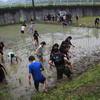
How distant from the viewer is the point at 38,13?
30656 millimetres

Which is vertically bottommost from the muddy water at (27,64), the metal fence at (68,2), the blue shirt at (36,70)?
the muddy water at (27,64)

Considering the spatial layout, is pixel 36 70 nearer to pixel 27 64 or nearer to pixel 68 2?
pixel 27 64

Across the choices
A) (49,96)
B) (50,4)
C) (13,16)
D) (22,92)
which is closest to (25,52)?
(22,92)

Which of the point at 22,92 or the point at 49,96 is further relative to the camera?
the point at 22,92

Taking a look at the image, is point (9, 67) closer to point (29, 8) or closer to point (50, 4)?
point (29, 8)

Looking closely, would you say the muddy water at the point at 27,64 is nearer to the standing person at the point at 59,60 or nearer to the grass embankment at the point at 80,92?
the standing person at the point at 59,60

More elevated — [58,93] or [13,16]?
[13,16]

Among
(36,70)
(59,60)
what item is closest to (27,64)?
(59,60)

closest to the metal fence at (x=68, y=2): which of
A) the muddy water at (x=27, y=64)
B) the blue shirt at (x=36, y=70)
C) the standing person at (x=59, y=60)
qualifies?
the muddy water at (x=27, y=64)

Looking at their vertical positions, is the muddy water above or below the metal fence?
below

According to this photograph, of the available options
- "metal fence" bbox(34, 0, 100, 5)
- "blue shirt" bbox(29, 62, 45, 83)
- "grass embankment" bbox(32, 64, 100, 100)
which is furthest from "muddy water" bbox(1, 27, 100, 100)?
"metal fence" bbox(34, 0, 100, 5)

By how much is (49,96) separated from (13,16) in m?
26.7

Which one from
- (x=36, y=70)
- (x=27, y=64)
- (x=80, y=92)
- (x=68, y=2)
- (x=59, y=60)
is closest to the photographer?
(x=80, y=92)

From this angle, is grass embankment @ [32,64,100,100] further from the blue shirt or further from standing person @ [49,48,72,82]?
standing person @ [49,48,72,82]
